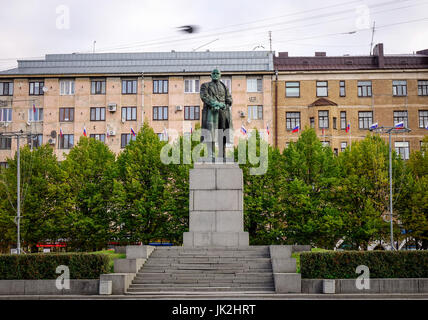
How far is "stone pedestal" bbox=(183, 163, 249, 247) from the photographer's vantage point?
2805 centimetres

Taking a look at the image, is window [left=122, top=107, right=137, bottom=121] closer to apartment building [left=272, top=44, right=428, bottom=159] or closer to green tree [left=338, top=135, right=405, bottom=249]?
apartment building [left=272, top=44, right=428, bottom=159]

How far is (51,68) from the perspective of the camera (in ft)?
203

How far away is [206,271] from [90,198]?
21.9 m

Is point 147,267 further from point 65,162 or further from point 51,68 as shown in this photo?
point 51,68

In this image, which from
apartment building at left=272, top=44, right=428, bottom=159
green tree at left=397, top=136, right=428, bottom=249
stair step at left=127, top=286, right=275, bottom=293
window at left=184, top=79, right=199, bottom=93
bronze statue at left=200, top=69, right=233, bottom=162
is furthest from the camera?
window at left=184, top=79, right=199, bottom=93

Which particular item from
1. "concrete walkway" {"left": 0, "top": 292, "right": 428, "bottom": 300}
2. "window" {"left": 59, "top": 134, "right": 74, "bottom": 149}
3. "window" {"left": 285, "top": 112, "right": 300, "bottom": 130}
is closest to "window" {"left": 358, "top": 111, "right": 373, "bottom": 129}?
"window" {"left": 285, "top": 112, "right": 300, "bottom": 130}

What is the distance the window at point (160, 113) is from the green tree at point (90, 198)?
1323 centimetres

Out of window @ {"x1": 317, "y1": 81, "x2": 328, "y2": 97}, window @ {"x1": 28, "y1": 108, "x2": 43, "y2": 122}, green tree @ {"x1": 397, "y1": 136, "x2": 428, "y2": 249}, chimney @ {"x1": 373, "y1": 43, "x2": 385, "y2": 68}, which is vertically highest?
chimney @ {"x1": 373, "y1": 43, "x2": 385, "y2": 68}

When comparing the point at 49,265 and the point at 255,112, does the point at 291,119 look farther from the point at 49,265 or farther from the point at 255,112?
the point at 49,265

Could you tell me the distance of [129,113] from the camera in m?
59.8

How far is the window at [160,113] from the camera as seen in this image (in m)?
59.6

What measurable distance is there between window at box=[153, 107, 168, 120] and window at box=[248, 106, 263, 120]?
884cm

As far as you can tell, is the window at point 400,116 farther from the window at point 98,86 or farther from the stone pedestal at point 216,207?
the stone pedestal at point 216,207

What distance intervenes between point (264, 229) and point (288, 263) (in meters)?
19.9
